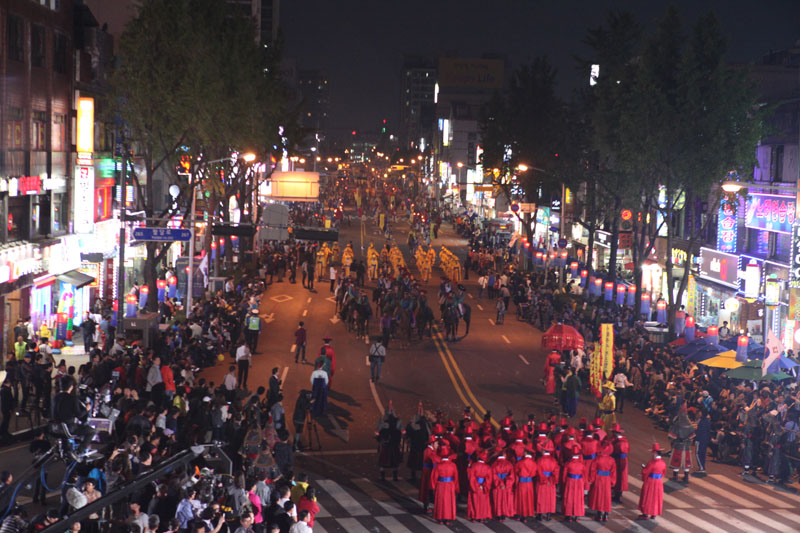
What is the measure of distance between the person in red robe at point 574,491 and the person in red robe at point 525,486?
2.33 feet

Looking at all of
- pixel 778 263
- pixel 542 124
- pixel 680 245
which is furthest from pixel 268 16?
pixel 778 263

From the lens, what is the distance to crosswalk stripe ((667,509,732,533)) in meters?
19.5

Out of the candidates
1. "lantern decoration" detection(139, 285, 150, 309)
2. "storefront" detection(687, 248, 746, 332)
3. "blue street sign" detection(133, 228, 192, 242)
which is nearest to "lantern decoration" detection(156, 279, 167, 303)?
"lantern decoration" detection(139, 285, 150, 309)

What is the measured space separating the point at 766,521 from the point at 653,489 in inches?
95.0

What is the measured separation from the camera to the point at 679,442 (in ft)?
77.0

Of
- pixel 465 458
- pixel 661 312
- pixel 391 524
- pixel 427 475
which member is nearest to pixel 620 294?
pixel 661 312

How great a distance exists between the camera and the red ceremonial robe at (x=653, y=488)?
65.6ft

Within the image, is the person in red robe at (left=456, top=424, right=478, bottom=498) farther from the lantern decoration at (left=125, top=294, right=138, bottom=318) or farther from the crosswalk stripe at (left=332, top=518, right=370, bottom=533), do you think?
the lantern decoration at (left=125, top=294, right=138, bottom=318)

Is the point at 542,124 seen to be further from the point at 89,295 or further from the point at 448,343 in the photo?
the point at 89,295

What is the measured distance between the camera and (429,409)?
29609mm

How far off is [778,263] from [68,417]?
27883 mm

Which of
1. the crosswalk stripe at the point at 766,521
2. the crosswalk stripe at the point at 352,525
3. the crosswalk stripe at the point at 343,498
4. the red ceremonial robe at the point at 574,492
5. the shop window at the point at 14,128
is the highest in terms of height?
the shop window at the point at 14,128

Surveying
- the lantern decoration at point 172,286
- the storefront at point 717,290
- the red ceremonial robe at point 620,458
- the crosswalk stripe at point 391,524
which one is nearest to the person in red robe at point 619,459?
the red ceremonial robe at point 620,458

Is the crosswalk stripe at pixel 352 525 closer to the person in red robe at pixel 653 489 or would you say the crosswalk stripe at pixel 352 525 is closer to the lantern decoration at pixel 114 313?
the person in red robe at pixel 653 489
